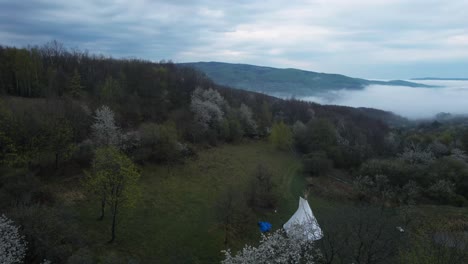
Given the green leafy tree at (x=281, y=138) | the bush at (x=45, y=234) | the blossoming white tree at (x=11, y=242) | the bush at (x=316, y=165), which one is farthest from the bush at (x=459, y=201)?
the blossoming white tree at (x=11, y=242)

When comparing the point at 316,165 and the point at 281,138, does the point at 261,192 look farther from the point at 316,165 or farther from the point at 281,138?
the point at 281,138

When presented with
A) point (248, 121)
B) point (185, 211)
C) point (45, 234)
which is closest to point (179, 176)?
point (185, 211)

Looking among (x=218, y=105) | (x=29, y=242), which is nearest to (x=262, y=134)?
(x=218, y=105)

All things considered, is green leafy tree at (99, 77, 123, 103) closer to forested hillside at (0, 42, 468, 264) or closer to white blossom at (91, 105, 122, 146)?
forested hillside at (0, 42, 468, 264)

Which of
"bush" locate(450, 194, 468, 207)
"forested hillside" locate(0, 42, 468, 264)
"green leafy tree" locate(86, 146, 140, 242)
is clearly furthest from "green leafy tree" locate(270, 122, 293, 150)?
"green leafy tree" locate(86, 146, 140, 242)

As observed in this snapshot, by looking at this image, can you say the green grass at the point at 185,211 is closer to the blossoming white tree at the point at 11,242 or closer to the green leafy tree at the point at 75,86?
the blossoming white tree at the point at 11,242

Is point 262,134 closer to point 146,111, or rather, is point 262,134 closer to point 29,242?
point 146,111
